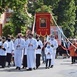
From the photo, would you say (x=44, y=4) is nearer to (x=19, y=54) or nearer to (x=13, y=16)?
(x=13, y=16)

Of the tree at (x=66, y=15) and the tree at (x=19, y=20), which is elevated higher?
the tree at (x=66, y=15)

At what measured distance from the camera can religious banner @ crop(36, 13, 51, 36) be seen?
2998 cm

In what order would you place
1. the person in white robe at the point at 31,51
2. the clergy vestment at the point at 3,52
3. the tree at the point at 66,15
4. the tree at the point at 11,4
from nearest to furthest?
the person in white robe at the point at 31,51
the clergy vestment at the point at 3,52
the tree at the point at 11,4
the tree at the point at 66,15

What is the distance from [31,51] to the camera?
2059 centimetres

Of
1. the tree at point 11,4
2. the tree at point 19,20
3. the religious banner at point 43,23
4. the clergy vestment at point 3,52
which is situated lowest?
the clergy vestment at point 3,52

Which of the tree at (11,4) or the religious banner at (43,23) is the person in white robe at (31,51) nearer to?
the religious banner at (43,23)

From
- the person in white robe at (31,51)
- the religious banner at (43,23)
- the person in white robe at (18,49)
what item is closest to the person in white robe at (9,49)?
the person in white robe at (18,49)

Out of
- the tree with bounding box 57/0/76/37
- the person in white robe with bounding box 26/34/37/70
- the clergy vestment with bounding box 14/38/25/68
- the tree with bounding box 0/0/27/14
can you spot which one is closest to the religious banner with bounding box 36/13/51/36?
the tree with bounding box 0/0/27/14

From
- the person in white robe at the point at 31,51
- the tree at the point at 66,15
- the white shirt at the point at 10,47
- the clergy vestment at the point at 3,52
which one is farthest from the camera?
the tree at the point at 66,15

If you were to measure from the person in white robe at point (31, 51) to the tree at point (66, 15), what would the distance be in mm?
31899

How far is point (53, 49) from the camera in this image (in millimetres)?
22000

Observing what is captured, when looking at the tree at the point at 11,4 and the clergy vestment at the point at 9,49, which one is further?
the tree at the point at 11,4

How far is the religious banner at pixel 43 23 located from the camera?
2998cm

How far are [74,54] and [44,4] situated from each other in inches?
1078
